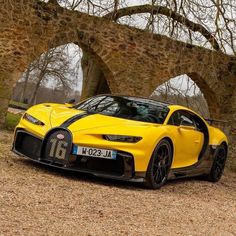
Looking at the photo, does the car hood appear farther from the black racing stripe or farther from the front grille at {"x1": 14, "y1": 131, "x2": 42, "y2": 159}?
the front grille at {"x1": 14, "y1": 131, "x2": 42, "y2": 159}

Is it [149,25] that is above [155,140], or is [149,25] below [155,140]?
above

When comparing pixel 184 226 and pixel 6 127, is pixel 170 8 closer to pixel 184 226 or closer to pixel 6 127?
pixel 6 127

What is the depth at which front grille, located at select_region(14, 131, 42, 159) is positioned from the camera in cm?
670

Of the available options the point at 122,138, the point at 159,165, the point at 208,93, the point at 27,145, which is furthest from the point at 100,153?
the point at 208,93

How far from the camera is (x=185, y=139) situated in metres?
7.57

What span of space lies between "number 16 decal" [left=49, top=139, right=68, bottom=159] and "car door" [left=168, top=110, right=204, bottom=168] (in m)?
1.68

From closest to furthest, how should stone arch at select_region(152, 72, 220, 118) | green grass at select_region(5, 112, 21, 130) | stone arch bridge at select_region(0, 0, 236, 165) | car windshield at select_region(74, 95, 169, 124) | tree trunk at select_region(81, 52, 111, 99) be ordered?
car windshield at select_region(74, 95, 169, 124) < stone arch bridge at select_region(0, 0, 236, 165) < green grass at select_region(5, 112, 21, 130) < tree trunk at select_region(81, 52, 111, 99) < stone arch at select_region(152, 72, 220, 118)

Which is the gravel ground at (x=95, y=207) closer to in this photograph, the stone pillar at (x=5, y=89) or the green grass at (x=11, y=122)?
the stone pillar at (x=5, y=89)

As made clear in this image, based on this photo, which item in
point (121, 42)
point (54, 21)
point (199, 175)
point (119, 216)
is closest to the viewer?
point (119, 216)

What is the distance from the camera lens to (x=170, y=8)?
1435cm

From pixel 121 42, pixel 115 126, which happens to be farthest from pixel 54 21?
pixel 115 126

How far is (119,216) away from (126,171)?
68.0 inches

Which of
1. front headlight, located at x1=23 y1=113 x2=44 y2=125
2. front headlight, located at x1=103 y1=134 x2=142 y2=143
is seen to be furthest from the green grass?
front headlight, located at x1=103 y1=134 x2=142 y2=143

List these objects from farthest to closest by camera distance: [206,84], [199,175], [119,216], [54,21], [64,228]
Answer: [206,84]
[54,21]
[199,175]
[119,216]
[64,228]
